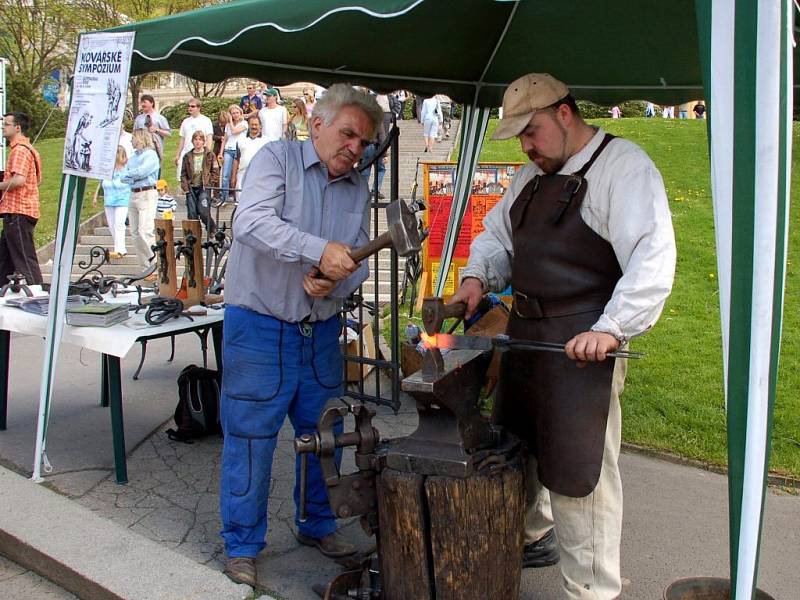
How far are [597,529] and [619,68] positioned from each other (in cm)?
333

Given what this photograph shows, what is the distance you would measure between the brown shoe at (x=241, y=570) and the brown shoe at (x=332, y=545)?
1.06ft

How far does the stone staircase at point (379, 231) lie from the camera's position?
9.83 meters

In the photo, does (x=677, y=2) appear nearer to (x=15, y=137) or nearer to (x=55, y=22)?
(x=15, y=137)

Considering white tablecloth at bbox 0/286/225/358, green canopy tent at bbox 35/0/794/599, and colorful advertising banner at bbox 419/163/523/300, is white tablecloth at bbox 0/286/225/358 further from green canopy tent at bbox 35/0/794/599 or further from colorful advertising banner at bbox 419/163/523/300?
colorful advertising banner at bbox 419/163/523/300

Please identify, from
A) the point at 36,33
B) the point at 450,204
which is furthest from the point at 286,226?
the point at 36,33

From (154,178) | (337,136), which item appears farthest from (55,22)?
(337,136)

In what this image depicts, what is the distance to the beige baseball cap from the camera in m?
2.52

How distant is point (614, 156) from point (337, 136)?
973 mm

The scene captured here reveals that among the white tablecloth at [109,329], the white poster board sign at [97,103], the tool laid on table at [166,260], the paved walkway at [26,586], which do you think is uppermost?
the white poster board sign at [97,103]

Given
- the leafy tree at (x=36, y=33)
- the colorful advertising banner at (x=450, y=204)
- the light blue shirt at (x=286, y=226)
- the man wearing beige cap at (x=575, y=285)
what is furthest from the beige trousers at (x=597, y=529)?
the leafy tree at (x=36, y=33)

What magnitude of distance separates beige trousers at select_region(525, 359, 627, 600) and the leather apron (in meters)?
0.08

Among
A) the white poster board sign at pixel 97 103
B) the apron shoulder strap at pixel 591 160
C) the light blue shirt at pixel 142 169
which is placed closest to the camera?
the apron shoulder strap at pixel 591 160

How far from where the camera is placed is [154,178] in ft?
33.9

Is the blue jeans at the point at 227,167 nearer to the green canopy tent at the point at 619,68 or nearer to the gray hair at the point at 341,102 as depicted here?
the green canopy tent at the point at 619,68
